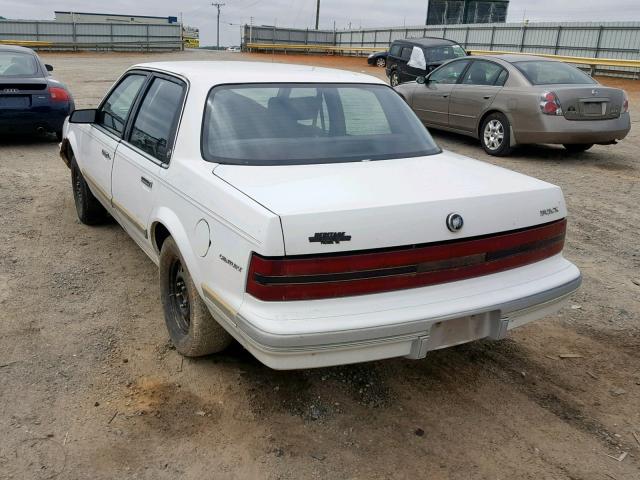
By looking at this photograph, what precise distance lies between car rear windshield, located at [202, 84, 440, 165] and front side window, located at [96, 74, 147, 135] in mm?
1166

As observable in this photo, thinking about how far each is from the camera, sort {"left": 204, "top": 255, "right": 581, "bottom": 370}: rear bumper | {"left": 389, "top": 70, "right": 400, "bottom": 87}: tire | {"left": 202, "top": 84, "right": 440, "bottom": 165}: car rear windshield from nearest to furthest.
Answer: {"left": 204, "top": 255, "right": 581, "bottom": 370}: rear bumper, {"left": 202, "top": 84, "right": 440, "bottom": 165}: car rear windshield, {"left": 389, "top": 70, "right": 400, "bottom": 87}: tire

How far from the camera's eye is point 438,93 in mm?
10750

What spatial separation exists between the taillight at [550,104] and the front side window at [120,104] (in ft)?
20.0

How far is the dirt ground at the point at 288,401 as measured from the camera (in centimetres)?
273

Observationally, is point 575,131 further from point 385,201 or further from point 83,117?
point 385,201

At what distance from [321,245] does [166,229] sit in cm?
134

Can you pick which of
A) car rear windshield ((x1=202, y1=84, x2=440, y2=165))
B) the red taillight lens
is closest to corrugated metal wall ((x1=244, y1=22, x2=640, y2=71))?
car rear windshield ((x1=202, y1=84, x2=440, y2=165))

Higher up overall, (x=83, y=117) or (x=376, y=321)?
(x=83, y=117)

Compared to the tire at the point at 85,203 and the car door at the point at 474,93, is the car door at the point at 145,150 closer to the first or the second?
the tire at the point at 85,203

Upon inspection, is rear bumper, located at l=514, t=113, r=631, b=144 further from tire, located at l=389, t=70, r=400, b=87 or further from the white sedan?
tire, located at l=389, t=70, r=400, b=87

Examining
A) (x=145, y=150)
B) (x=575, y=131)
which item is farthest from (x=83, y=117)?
(x=575, y=131)

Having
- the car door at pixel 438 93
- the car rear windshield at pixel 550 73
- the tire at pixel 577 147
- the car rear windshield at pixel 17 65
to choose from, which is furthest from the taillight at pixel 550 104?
the car rear windshield at pixel 17 65

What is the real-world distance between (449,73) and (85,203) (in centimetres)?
722

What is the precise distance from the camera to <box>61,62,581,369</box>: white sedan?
261cm
